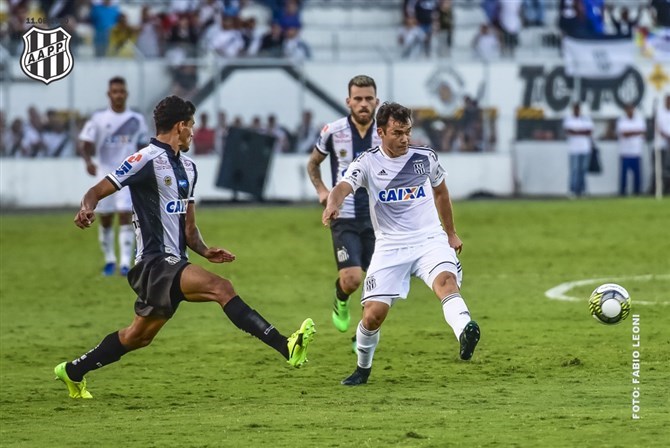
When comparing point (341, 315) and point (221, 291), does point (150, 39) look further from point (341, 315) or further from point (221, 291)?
point (221, 291)

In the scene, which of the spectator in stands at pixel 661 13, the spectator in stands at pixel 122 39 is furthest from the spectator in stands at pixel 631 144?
the spectator in stands at pixel 122 39

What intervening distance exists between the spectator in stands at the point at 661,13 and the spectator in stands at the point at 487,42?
442 centimetres

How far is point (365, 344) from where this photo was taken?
1071cm

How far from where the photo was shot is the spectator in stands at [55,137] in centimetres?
2878

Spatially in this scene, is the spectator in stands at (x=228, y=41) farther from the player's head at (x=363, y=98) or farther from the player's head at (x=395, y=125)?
the player's head at (x=395, y=125)

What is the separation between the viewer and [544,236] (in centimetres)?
2344

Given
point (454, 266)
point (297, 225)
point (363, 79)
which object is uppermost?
point (363, 79)

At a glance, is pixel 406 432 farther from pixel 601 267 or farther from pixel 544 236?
pixel 544 236

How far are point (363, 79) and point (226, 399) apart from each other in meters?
3.46

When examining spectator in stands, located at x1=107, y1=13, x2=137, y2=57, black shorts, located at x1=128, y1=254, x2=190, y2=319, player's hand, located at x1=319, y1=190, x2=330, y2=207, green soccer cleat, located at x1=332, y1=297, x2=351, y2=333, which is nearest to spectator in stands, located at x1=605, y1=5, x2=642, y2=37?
spectator in stands, located at x1=107, y1=13, x2=137, y2=57

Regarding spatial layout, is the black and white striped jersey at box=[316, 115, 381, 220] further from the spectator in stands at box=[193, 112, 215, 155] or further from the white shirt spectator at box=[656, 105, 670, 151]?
the white shirt spectator at box=[656, 105, 670, 151]

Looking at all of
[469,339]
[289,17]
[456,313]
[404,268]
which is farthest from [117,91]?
[289,17]

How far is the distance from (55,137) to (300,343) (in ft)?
66.7

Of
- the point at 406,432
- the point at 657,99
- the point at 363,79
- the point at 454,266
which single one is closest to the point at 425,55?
the point at 657,99
